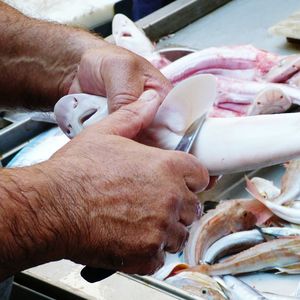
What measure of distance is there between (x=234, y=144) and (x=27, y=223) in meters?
0.49

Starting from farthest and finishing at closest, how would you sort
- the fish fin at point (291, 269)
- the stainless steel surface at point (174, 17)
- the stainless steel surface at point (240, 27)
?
the stainless steel surface at point (174, 17)
the stainless steel surface at point (240, 27)
the fish fin at point (291, 269)

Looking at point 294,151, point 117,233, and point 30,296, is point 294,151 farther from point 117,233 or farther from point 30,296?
point 30,296

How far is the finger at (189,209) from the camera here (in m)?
1.22

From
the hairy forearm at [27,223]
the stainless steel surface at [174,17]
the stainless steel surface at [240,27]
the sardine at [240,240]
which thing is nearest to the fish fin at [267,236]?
the sardine at [240,240]

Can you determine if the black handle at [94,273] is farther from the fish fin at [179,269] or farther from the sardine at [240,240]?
the sardine at [240,240]

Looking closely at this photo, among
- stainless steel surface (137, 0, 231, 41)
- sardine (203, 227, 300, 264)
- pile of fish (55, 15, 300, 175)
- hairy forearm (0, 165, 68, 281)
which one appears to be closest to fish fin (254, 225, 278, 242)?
sardine (203, 227, 300, 264)

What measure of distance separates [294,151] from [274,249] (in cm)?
36

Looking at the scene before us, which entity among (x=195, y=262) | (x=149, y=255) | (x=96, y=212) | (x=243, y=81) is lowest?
→ (x=195, y=262)

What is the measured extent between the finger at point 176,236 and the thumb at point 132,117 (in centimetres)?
19

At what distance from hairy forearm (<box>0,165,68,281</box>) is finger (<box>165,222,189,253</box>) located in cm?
20

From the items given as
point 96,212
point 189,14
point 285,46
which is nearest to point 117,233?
point 96,212

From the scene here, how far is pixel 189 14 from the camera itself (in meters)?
3.00

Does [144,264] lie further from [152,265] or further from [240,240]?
[240,240]

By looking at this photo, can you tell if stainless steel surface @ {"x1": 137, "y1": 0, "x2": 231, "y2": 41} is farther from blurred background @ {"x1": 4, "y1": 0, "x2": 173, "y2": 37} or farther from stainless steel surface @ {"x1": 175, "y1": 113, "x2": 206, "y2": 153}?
stainless steel surface @ {"x1": 175, "y1": 113, "x2": 206, "y2": 153}
